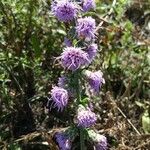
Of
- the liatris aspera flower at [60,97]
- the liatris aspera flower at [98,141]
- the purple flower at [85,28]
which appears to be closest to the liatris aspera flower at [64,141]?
the liatris aspera flower at [98,141]

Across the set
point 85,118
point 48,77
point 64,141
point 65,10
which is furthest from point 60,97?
point 48,77

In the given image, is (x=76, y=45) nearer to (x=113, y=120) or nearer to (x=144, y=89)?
(x=113, y=120)

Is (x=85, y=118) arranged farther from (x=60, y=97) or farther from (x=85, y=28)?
(x=85, y=28)

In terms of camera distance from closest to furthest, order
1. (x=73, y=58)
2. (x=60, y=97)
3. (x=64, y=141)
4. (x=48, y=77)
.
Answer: (x=73, y=58), (x=60, y=97), (x=64, y=141), (x=48, y=77)

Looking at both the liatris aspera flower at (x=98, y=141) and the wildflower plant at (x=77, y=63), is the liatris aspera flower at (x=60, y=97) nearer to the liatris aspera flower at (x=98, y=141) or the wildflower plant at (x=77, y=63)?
the wildflower plant at (x=77, y=63)

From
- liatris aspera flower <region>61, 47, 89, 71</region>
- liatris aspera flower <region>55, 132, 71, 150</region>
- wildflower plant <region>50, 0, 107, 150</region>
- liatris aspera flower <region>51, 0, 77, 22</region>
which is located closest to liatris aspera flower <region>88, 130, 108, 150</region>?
wildflower plant <region>50, 0, 107, 150</region>

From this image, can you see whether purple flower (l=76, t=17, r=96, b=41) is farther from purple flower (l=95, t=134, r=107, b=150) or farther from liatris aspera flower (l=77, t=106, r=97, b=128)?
purple flower (l=95, t=134, r=107, b=150)
